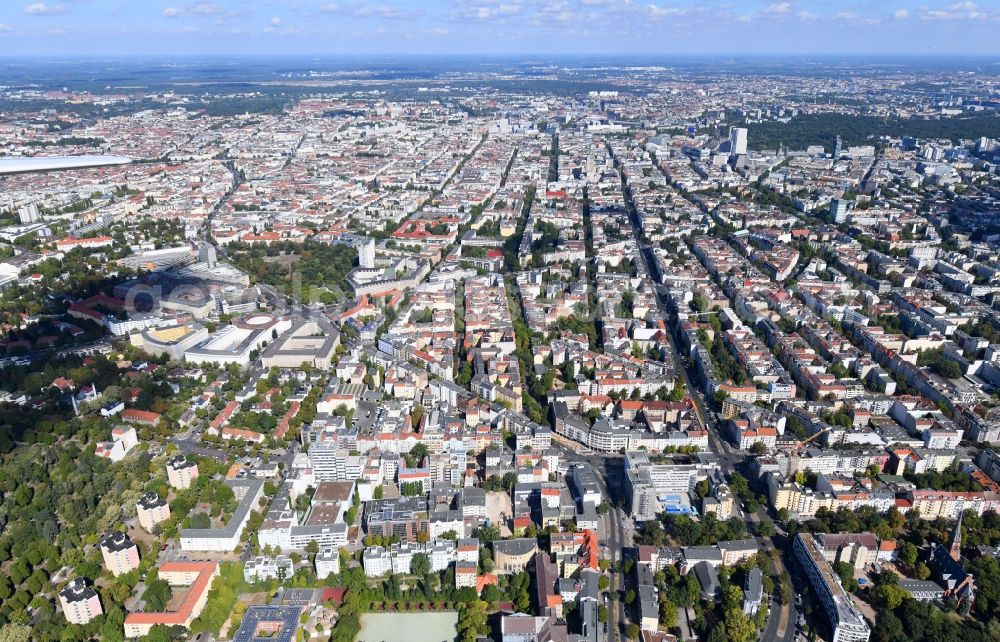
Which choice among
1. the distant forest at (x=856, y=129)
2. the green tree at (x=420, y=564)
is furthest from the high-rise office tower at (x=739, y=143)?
the green tree at (x=420, y=564)

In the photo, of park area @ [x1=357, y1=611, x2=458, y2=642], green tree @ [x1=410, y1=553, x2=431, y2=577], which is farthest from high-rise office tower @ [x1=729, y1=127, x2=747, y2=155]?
park area @ [x1=357, y1=611, x2=458, y2=642]

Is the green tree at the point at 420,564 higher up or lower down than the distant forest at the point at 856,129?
lower down

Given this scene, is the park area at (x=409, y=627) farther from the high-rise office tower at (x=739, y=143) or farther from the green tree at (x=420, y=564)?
the high-rise office tower at (x=739, y=143)

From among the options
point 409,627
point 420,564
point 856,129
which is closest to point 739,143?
point 856,129

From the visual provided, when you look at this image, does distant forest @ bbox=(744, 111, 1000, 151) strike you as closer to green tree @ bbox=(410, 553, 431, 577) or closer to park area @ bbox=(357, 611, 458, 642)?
green tree @ bbox=(410, 553, 431, 577)

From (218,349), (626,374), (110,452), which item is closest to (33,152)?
(218,349)

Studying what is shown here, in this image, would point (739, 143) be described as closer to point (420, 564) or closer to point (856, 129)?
point (856, 129)

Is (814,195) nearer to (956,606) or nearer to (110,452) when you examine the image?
(956,606)
